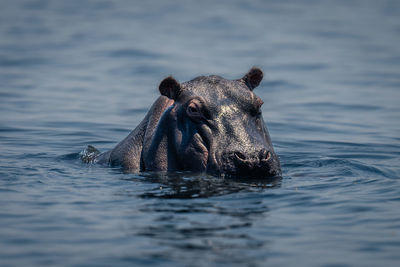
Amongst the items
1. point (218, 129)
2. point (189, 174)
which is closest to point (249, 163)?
point (218, 129)

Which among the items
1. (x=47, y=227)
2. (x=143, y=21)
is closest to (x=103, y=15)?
(x=143, y=21)

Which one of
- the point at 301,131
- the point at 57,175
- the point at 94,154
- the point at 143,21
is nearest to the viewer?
the point at 57,175

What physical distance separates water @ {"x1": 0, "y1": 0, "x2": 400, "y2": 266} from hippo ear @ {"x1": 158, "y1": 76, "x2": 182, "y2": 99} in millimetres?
1380

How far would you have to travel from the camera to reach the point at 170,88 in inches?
481

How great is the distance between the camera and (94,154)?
14.8m

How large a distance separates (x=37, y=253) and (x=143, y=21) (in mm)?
38147

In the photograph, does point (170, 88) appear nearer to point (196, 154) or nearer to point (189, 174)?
point (196, 154)

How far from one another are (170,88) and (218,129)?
1.23 meters

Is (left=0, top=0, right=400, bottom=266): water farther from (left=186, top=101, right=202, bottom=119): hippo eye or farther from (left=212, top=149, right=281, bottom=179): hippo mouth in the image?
(left=186, top=101, right=202, bottom=119): hippo eye

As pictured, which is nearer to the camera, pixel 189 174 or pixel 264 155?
pixel 264 155

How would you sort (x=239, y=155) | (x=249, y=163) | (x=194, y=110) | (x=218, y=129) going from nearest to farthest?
(x=249, y=163), (x=239, y=155), (x=218, y=129), (x=194, y=110)

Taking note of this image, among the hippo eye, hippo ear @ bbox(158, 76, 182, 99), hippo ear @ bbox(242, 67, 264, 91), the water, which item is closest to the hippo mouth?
the water

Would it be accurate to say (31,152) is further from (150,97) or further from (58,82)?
(58,82)

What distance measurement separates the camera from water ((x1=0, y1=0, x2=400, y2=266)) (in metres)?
8.68
